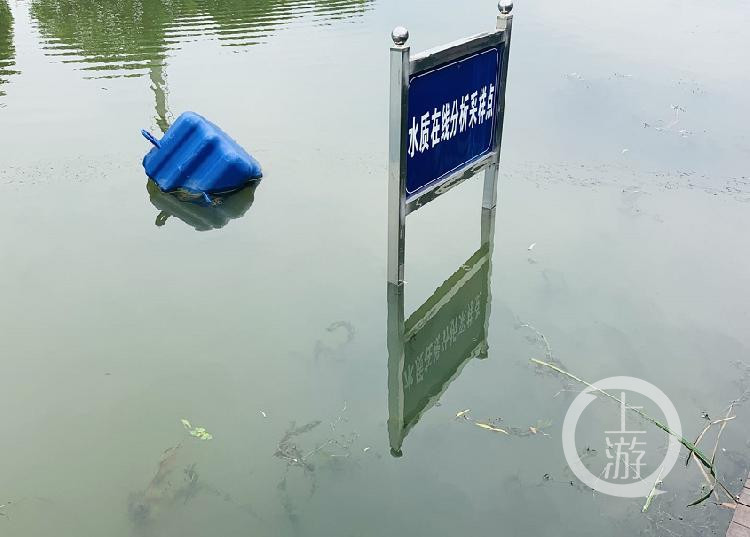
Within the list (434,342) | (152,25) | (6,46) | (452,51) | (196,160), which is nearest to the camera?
(452,51)

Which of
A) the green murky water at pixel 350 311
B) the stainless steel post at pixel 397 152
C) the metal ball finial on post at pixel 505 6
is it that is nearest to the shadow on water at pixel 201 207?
the green murky water at pixel 350 311

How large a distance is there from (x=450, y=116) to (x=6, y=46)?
9.23 meters

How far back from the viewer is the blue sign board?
4234 mm

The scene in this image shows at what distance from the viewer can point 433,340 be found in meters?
4.43

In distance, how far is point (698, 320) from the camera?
4.48 metres

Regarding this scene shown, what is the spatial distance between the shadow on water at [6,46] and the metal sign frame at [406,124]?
21.9 feet

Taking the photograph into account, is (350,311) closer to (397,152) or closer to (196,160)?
(397,152)

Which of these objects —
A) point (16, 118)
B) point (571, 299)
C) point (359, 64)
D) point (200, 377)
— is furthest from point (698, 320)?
point (16, 118)

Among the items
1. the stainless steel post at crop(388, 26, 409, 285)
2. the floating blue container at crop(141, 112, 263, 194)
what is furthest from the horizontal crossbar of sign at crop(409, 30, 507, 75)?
the floating blue container at crop(141, 112, 263, 194)

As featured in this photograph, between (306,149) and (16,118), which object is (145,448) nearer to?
(306,149)

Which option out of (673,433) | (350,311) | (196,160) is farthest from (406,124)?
(196,160)

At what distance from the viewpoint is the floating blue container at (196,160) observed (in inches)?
235

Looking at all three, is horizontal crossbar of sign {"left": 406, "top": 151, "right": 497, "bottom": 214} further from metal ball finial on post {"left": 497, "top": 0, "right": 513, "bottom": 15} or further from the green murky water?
metal ball finial on post {"left": 497, "top": 0, "right": 513, "bottom": 15}

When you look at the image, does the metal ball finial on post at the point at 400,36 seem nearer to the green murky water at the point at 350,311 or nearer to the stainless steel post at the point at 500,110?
the stainless steel post at the point at 500,110
